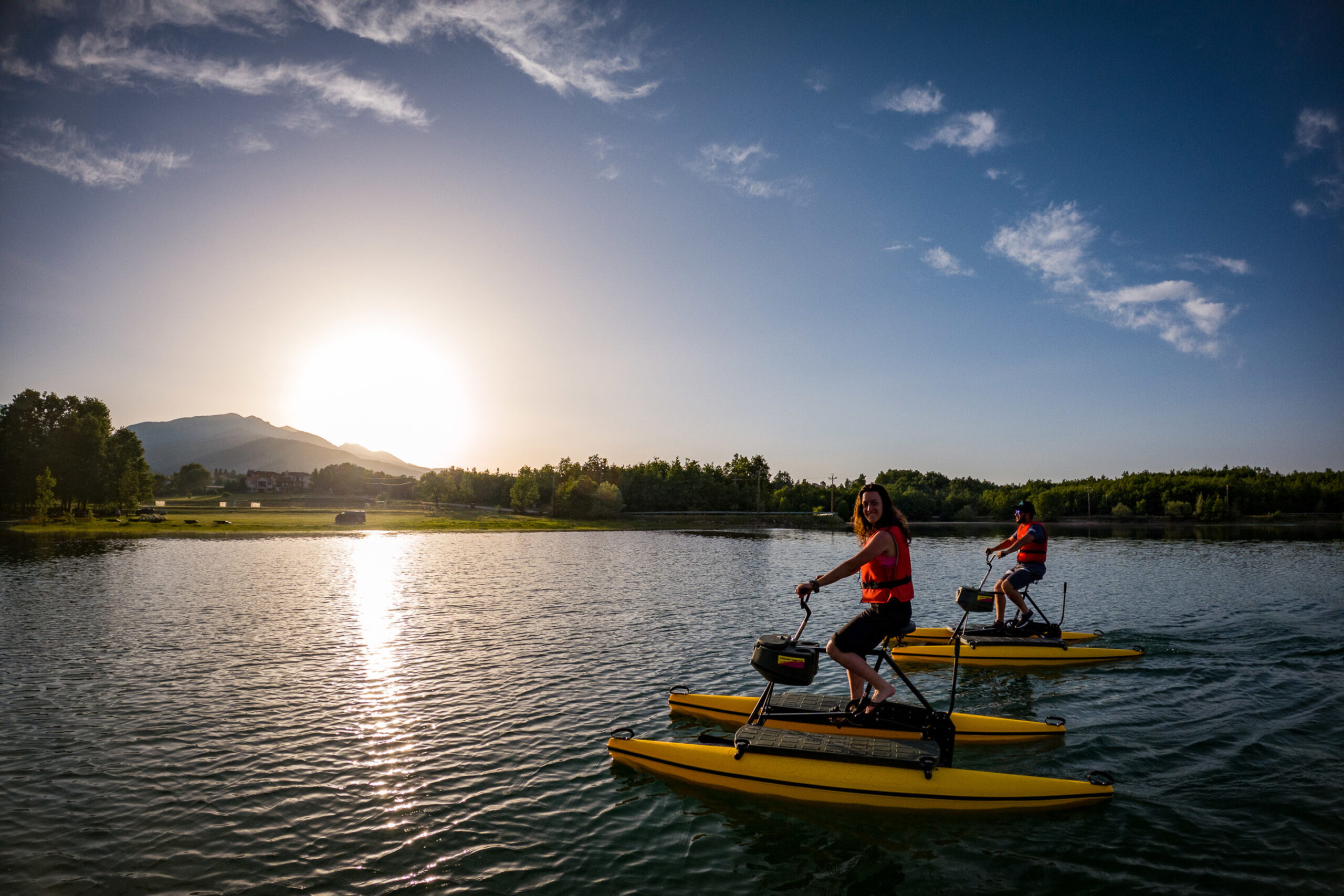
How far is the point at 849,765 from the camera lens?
934cm

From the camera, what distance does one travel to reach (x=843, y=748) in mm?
9594

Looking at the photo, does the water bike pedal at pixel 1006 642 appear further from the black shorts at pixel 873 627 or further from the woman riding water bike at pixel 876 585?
Result: the black shorts at pixel 873 627

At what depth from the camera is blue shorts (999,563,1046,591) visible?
18.2m

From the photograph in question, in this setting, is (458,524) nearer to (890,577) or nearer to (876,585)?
(876,585)

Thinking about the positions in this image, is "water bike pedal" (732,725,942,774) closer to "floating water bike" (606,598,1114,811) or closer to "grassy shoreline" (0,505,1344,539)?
"floating water bike" (606,598,1114,811)

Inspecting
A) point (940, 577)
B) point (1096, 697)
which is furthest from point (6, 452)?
point (1096, 697)

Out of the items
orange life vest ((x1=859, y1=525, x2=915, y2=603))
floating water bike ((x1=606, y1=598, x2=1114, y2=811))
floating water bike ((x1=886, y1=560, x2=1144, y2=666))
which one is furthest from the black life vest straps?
floating water bike ((x1=886, y1=560, x2=1144, y2=666))

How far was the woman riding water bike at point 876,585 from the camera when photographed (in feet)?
31.1

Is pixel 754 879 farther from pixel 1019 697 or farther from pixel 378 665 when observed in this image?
pixel 378 665

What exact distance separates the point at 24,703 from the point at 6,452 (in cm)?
10279

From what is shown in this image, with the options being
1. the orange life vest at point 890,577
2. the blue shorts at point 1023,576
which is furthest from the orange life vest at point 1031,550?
the orange life vest at point 890,577

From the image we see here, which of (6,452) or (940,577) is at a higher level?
(6,452)

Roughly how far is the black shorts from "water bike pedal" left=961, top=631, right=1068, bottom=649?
408 inches

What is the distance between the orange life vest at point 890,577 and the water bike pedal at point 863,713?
2117 millimetres
